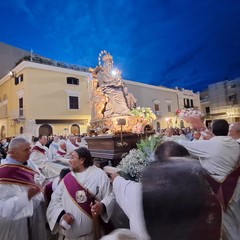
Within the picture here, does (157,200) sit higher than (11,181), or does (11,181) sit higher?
(157,200)

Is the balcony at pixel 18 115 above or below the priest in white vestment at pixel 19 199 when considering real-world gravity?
above

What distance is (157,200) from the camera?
35.1 inches

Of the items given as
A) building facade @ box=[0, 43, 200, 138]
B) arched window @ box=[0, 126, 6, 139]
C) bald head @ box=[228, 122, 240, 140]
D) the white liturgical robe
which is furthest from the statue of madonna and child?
arched window @ box=[0, 126, 6, 139]

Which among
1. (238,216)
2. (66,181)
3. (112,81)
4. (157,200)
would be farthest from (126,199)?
(112,81)

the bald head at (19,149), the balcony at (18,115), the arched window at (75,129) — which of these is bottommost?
the bald head at (19,149)

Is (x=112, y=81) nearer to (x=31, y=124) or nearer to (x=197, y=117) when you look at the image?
(x=197, y=117)

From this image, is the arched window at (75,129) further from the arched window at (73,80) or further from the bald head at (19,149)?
the bald head at (19,149)

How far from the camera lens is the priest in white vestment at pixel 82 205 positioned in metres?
2.09

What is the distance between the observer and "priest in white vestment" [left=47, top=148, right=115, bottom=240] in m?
2.09

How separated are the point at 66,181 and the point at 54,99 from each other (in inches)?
679

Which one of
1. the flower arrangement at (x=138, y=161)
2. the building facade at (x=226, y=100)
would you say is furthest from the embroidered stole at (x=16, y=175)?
the building facade at (x=226, y=100)

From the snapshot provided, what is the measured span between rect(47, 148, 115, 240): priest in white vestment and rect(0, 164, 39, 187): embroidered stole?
0.33 metres

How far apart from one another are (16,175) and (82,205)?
75 centimetres

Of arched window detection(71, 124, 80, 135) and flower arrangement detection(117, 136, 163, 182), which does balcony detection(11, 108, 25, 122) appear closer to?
arched window detection(71, 124, 80, 135)
